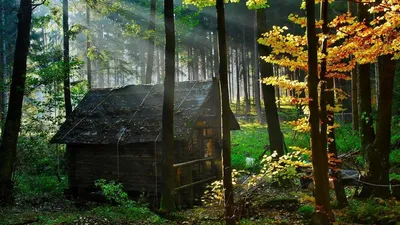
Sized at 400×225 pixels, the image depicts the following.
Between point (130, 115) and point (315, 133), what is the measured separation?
10.9 metres

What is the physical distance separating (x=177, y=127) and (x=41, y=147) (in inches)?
421

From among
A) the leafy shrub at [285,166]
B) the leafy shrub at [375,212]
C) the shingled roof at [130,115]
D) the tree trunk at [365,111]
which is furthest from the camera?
the shingled roof at [130,115]

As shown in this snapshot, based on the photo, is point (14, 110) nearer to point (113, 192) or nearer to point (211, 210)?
point (113, 192)

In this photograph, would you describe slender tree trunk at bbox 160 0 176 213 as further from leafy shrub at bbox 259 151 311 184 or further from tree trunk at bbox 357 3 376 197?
tree trunk at bbox 357 3 376 197

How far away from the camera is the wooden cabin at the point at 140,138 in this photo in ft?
50.2

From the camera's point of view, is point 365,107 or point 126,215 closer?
point 365,107

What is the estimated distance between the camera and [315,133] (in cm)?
747

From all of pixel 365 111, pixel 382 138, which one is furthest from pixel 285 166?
pixel 365 111

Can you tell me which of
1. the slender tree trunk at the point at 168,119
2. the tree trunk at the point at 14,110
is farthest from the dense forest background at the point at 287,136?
the slender tree trunk at the point at 168,119

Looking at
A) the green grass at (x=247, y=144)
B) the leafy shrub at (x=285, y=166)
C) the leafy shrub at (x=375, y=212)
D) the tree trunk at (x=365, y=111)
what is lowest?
the leafy shrub at (x=375, y=212)

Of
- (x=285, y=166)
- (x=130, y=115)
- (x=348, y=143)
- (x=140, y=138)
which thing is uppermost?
(x=130, y=115)

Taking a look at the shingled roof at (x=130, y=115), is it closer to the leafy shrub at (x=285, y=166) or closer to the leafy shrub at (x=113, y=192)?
the leafy shrub at (x=113, y=192)

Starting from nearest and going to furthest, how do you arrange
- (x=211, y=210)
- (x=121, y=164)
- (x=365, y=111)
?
1. (x=365, y=111)
2. (x=211, y=210)
3. (x=121, y=164)

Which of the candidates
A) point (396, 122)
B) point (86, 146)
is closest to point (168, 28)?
point (86, 146)
